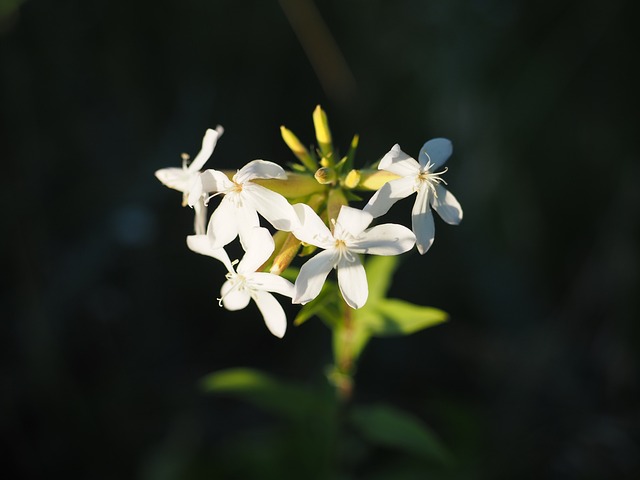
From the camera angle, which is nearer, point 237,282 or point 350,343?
point 237,282

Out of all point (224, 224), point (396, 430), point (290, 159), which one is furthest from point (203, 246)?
point (290, 159)

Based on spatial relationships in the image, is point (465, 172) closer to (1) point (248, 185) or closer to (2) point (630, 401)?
(2) point (630, 401)

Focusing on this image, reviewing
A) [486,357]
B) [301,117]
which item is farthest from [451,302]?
[301,117]

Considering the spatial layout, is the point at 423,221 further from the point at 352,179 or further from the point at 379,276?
the point at 379,276

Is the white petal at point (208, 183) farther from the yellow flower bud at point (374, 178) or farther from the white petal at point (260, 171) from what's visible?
the yellow flower bud at point (374, 178)

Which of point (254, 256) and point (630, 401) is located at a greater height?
point (254, 256)

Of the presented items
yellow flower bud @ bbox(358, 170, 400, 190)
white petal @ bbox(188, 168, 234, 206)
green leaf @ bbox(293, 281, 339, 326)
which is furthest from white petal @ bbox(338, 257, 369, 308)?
white petal @ bbox(188, 168, 234, 206)
